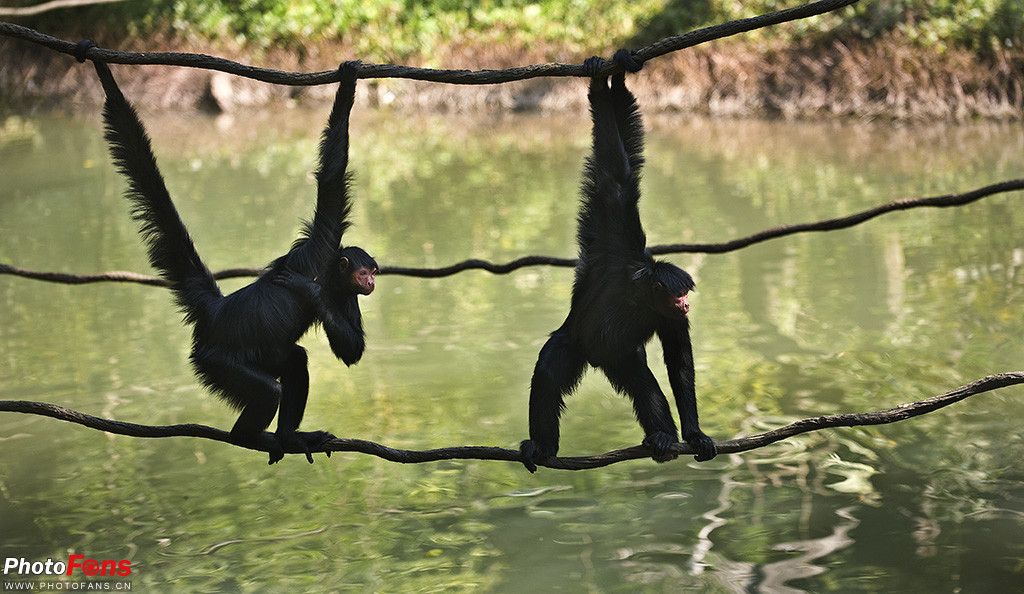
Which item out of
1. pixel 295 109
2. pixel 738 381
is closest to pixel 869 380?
pixel 738 381

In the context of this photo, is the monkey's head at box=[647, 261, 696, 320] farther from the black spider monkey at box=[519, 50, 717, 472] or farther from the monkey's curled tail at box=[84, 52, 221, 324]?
the monkey's curled tail at box=[84, 52, 221, 324]

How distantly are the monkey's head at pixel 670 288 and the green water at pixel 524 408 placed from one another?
6.58ft

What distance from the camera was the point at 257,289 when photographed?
5141 mm

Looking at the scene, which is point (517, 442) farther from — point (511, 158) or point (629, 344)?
point (511, 158)

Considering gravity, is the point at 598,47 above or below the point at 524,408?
above

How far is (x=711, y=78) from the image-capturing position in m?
24.4

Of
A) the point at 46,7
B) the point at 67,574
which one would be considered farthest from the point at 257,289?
the point at 46,7

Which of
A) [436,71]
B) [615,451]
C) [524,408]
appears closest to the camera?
[436,71]

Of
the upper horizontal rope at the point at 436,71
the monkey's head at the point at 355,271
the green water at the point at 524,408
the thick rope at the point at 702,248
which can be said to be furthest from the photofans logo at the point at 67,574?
the upper horizontal rope at the point at 436,71

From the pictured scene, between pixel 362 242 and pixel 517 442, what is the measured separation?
23.4ft

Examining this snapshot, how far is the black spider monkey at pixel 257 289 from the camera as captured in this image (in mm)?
5027

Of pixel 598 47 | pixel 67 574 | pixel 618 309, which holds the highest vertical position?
pixel 598 47

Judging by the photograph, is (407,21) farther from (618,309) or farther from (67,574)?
(618,309)

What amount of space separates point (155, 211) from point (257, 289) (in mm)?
645
